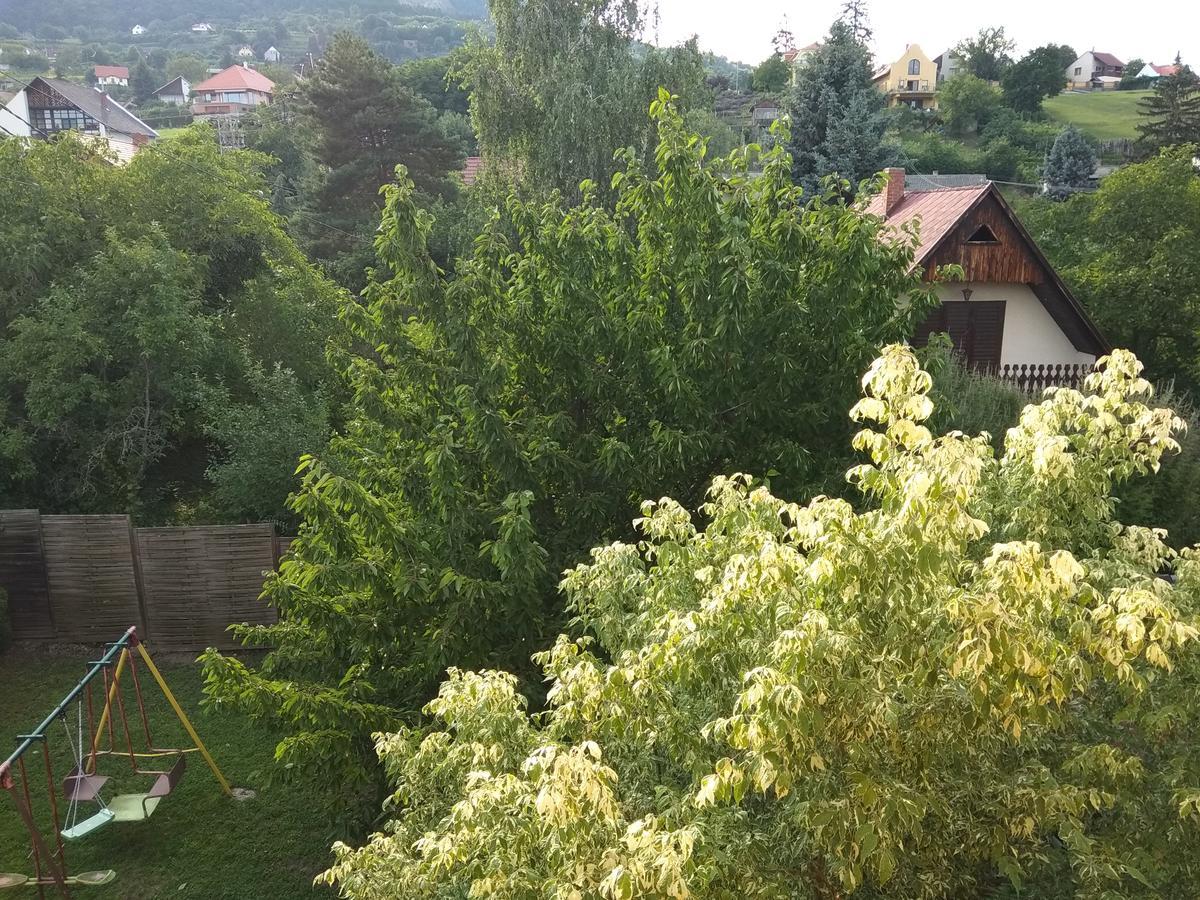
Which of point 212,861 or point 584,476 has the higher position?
point 584,476

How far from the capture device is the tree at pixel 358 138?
2822 centimetres

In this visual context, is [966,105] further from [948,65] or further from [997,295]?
[997,295]

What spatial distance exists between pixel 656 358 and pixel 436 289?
2025mm

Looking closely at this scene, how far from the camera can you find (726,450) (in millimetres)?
8094

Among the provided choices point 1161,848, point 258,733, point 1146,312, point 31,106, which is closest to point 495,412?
point 1161,848

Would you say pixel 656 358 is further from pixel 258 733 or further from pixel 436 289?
pixel 258 733

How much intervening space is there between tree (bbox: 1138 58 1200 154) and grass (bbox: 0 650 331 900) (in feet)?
145

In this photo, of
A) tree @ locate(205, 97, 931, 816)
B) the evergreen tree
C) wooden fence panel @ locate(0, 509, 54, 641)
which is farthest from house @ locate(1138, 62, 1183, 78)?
wooden fence panel @ locate(0, 509, 54, 641)

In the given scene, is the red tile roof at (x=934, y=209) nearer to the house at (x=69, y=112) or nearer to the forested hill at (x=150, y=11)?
the house at (x=69, y=112)

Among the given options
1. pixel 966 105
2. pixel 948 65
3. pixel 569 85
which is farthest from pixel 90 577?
pixel 948 65

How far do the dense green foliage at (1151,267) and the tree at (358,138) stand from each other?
1935 centimetres

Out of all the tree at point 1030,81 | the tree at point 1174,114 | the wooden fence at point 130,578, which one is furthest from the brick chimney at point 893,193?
the tree at point 1030,81

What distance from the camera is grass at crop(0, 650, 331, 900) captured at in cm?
852

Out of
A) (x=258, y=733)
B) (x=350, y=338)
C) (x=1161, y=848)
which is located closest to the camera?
(x=1161, y=848)
